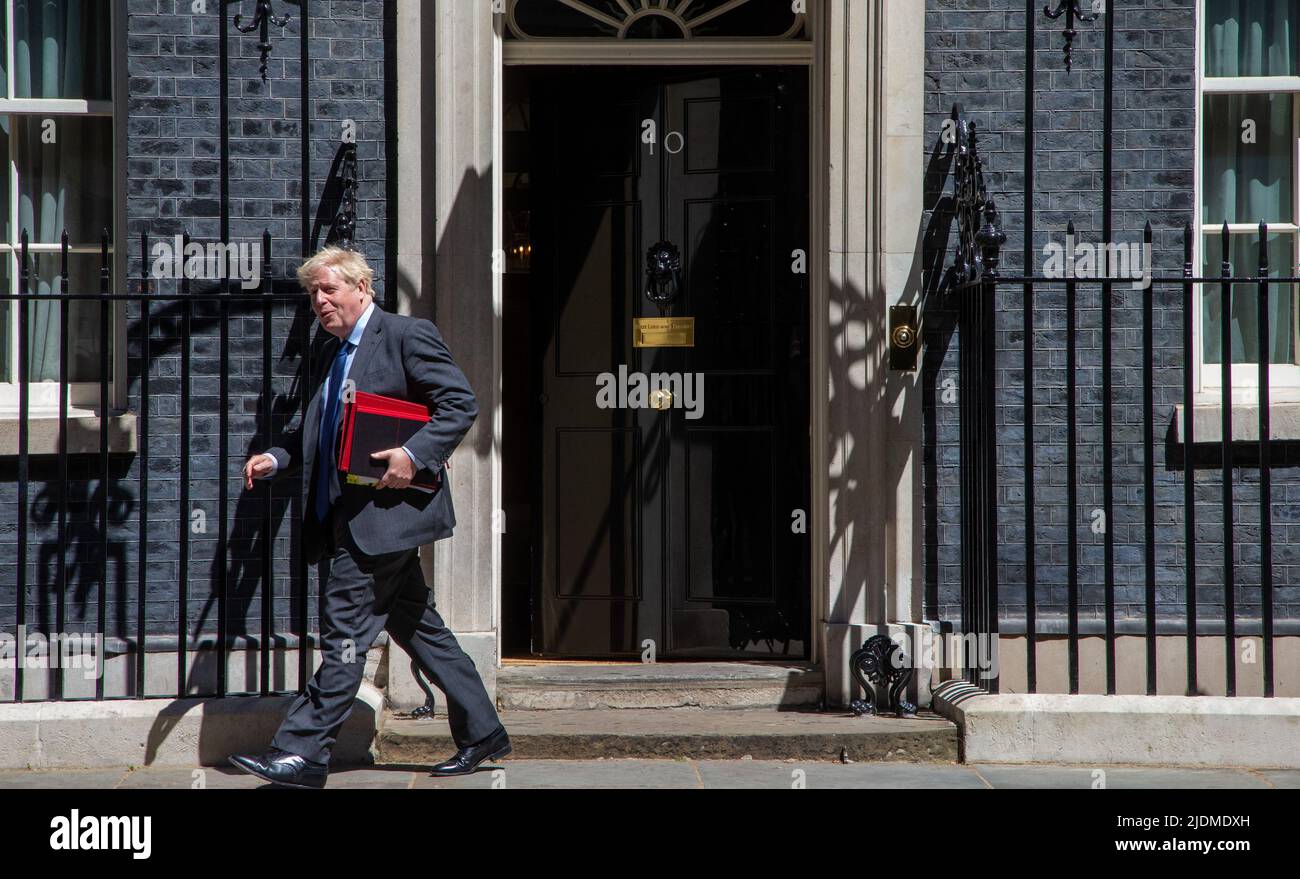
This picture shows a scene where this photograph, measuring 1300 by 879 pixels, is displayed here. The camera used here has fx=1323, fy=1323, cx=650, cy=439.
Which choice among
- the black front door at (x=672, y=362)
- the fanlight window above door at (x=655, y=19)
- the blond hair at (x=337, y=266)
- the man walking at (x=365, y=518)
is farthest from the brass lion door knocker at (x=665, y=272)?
the blond hair at (x=337, y=266)

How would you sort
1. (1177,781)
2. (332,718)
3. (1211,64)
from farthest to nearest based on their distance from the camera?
(1211,64) < (1177,781) < (332,718)

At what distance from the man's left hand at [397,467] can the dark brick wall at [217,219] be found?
1436mm

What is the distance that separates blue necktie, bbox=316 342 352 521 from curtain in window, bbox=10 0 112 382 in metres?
1.83

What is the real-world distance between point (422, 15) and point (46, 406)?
2.44 m

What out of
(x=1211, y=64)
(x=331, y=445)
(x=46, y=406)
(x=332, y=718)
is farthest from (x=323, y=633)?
(x=1211, y=64)

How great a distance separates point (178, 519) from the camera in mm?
5863

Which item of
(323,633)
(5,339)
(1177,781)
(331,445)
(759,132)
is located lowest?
(1177,781)

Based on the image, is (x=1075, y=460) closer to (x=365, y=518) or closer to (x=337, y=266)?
(x=365, y=518)

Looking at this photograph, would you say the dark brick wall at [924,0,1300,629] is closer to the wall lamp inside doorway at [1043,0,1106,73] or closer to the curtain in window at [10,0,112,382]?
the wall lamp inside doorway at [1043,0,1106,73]

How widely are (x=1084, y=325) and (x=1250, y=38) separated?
1632 millimetres

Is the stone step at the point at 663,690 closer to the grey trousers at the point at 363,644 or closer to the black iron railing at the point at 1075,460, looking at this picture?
the black iron railing at the point at 1075,460

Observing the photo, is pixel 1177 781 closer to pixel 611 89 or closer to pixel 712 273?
pixel 712 273

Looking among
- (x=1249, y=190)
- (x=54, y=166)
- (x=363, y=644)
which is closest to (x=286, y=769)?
(x=363, y=644)

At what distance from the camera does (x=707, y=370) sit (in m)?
6.39
